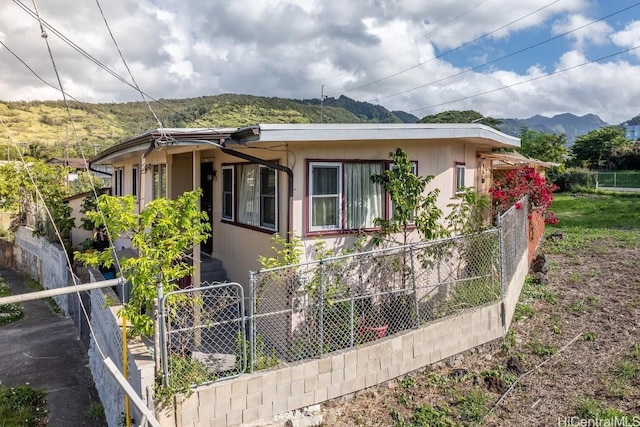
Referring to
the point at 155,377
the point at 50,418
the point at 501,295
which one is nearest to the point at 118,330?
the point at 155,377

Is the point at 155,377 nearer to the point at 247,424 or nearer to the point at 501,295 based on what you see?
the point at 247,424

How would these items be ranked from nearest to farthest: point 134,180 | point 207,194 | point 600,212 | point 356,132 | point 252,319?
point 252,319
point 356,132
point 207,194
point 134,180
point 600,212

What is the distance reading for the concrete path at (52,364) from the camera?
279 inches

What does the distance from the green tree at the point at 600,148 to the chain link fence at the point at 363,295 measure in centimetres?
4261

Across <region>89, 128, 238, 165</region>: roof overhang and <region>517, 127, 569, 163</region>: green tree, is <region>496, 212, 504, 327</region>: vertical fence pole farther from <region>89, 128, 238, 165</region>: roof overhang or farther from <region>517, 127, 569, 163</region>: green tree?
<region>517, 127, 569, 163</region>: green tree

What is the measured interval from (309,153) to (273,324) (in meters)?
2.72

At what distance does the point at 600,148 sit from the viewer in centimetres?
4484

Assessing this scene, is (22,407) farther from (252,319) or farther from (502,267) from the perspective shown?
(502,267)

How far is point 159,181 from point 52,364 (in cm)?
431

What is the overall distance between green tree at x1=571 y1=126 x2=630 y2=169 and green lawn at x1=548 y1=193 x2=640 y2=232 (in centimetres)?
1806

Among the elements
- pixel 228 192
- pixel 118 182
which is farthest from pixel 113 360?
pixel 118 182

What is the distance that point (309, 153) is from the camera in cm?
693

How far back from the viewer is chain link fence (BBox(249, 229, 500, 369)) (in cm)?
537

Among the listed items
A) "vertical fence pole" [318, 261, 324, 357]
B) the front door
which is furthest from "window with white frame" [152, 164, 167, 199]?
"vertical fence pole" [318, 261, 324, 357]
